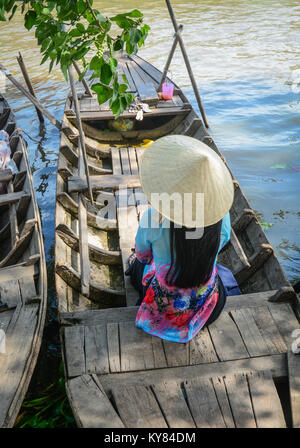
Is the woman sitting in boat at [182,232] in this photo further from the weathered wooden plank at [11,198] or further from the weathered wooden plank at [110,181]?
the weathered wooden plank at [11,198]

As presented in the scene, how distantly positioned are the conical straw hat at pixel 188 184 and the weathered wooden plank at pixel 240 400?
40.4 inches

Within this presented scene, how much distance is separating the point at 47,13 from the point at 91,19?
249 mm

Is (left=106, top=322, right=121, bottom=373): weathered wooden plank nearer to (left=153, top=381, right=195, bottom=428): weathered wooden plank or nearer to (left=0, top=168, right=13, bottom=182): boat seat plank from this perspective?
(left=153, top=381, right=195, bottom=428): weathered wooden plank

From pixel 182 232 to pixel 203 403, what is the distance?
1.01 metres

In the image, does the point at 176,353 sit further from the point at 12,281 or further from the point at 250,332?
the point at 12,281

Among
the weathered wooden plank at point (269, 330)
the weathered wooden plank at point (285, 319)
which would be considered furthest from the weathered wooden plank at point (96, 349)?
the weathered wooden plank at point (285, 319)

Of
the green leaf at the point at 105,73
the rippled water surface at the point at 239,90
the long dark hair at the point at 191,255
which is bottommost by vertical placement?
the rippled water surface at the point at 239,90

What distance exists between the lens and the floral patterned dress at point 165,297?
7.28 ft

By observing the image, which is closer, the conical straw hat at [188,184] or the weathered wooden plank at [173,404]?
the conical straw hat at [188,184]

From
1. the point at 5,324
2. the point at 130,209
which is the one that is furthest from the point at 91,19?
the point at 130,209

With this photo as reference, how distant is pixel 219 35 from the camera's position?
14164 mm

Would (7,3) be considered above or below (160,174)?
above
